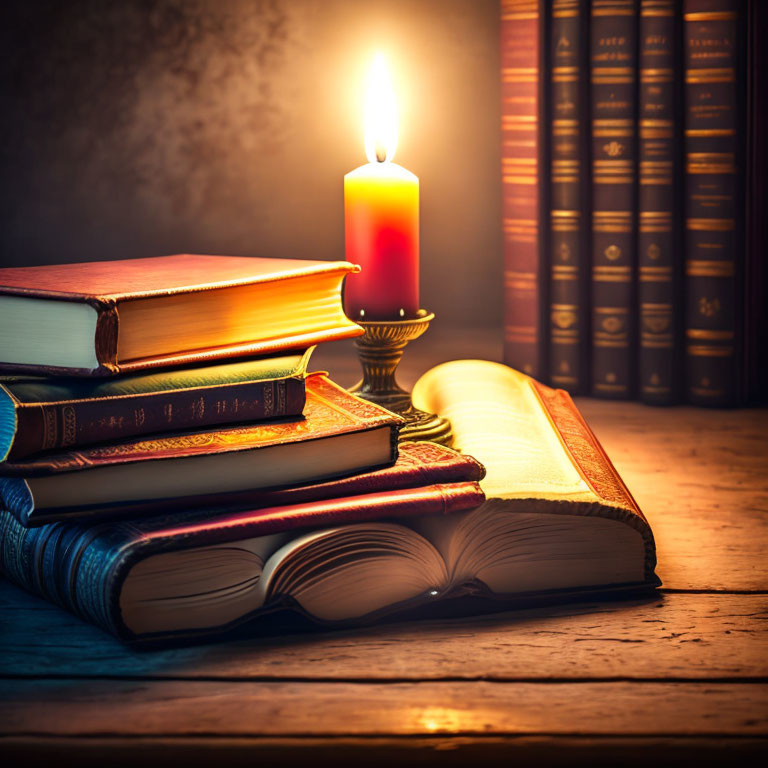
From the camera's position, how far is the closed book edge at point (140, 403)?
0.76 m

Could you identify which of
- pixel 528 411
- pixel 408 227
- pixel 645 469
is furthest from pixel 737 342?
pixel 408 227

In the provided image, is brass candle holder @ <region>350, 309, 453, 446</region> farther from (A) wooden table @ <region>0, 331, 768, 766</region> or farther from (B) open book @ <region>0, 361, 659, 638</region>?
(A) wooden table @ <region>0, 331, 768, 766</region>

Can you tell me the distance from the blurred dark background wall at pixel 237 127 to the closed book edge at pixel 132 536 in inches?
51.8

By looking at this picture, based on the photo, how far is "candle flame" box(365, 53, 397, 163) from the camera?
1058mm

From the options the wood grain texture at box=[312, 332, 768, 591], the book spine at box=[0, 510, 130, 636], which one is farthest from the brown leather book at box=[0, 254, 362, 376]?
the wood grain texture at box=[312, 332, 768, 591]

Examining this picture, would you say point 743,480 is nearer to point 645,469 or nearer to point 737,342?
point 645,469

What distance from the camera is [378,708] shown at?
67 centimetres

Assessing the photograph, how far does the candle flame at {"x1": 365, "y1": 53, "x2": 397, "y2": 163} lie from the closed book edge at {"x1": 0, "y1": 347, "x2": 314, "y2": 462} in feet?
0.85

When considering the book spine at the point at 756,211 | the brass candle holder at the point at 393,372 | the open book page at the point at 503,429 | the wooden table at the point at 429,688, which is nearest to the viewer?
the wooden table at the point at 429,688

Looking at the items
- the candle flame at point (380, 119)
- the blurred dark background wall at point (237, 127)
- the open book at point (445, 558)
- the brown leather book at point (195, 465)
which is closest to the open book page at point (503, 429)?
the open book at point (445, 558)

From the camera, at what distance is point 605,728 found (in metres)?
0.65

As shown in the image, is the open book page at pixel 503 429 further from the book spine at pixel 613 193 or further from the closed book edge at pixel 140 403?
the book spine at pixel 613 193

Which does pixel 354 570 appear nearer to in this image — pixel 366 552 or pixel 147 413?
pixel 366 552

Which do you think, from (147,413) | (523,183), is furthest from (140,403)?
(523,183)
